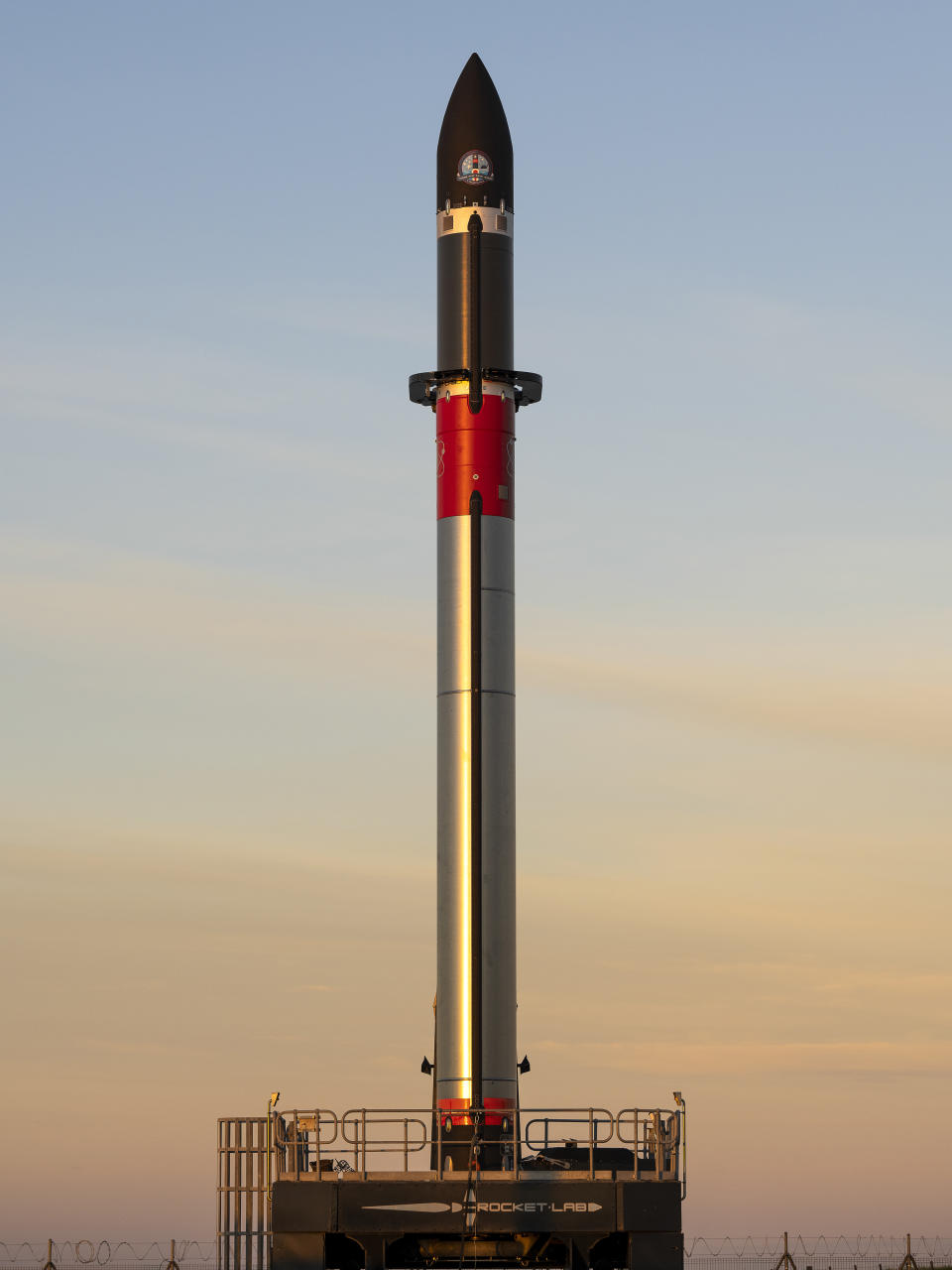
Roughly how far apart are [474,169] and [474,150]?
464 mm

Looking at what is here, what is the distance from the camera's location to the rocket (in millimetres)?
46031

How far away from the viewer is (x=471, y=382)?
4897cm

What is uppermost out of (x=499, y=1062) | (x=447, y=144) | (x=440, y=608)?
(x=447, y=144)

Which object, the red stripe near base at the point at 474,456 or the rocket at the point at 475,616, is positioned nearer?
the rocket at the point at 475,616

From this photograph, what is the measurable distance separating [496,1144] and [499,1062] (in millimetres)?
1838

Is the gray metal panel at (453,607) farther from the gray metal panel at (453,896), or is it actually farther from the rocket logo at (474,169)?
the rocket logo at (474,169)

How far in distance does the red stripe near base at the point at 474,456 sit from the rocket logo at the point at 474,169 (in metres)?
5.17

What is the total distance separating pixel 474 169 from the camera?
50156mm

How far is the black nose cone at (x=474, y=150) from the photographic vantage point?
5012 centimetres

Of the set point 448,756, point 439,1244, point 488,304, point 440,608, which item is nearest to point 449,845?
point 448,756

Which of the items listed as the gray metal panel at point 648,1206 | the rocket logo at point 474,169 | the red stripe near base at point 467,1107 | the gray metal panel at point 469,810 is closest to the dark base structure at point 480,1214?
the gray metal panel at point 648,1206

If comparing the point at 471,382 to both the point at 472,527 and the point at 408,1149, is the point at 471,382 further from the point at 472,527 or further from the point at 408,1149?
the point at 408,1149

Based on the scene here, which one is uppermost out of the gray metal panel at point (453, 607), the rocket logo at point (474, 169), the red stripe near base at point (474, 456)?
the rocket logo at point (474, 169)

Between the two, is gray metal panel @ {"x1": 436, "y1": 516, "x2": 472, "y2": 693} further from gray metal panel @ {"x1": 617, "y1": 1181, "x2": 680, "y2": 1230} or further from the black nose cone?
gray metal panel @ {"x1": 617, "y1": 1181, "x2": 680, "y2": 1230}
